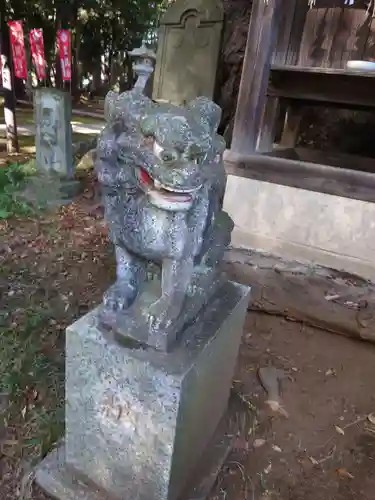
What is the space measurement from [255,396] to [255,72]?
236cm

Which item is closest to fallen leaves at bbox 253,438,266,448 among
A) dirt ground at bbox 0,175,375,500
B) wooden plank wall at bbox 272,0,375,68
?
dirt ground at bbox 0,175,375,500

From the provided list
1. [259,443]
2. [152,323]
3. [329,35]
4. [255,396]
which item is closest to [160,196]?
[152,323]

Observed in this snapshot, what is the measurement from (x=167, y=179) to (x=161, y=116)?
181 millimetres

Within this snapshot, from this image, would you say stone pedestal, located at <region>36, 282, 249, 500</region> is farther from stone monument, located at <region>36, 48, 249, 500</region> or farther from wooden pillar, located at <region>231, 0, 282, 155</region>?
wooden pillar, located at <region>231, 0, 282, 155</region>

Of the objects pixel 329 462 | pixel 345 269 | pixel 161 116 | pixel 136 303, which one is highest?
pixel 161 116

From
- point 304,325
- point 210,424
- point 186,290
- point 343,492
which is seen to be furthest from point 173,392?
point 304,325

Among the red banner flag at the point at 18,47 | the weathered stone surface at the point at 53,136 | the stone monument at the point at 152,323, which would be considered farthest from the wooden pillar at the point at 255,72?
the red banner flag at the point at 18,47

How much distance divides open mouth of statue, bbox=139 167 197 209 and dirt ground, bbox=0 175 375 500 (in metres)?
1.38

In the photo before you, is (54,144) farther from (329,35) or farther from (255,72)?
(329,35)

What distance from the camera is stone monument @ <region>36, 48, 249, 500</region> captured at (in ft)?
4.07

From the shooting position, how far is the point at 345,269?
331cm

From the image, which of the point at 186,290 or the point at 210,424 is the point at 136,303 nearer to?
the point at 186,290

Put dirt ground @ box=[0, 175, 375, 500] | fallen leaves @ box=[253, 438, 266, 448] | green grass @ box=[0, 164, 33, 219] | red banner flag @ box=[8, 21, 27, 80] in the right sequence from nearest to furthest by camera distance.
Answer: dirt ground @ box=[0, 175, 375, 500] → fallen leaves @ box=[253, 438, 266, 448] → green grass @ box=[0, 164, 33, 219] → red banner flag @ box=[8, 21, 27, 80]

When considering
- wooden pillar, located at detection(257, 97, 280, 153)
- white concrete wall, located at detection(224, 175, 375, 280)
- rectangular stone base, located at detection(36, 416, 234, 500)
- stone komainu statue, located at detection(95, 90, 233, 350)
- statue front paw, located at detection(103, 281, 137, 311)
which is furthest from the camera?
wooden pillar, located at detection(257, 97, 280, 153)
